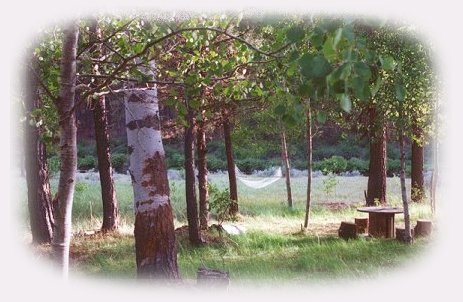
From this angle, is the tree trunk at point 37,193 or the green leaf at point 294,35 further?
the tree trunk at point 37,193

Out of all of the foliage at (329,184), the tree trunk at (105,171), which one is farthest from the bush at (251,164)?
the tree trunk at (105,171)

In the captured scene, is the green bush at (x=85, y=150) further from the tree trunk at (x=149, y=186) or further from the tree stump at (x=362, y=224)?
the tree trunk at (x=149, y=186)

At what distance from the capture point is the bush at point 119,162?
29.4 meters

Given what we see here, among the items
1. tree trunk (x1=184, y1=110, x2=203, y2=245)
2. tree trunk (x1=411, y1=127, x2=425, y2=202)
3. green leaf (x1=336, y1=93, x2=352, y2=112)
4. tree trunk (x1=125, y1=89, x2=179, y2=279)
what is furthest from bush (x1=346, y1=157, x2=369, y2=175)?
green leaf (x1=336, y1=93, x2=352, y2=112)

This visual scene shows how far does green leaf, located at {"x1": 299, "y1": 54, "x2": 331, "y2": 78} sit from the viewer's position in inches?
64.4

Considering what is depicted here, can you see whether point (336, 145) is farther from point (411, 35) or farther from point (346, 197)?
point (411, 35)

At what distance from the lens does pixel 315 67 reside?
1637mm

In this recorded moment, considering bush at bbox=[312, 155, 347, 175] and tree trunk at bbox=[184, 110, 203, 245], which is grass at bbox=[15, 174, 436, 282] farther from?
bush at bbox=[312, 155, 347, 175]

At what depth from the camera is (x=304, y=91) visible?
1.80 metres

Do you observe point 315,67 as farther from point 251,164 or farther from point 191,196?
point 251,164

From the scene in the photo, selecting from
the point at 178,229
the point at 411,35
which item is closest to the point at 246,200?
the point at 178,229

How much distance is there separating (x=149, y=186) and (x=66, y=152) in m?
1.59

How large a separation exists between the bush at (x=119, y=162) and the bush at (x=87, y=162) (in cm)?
120

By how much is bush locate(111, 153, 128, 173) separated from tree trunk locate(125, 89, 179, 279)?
81.7 ft
